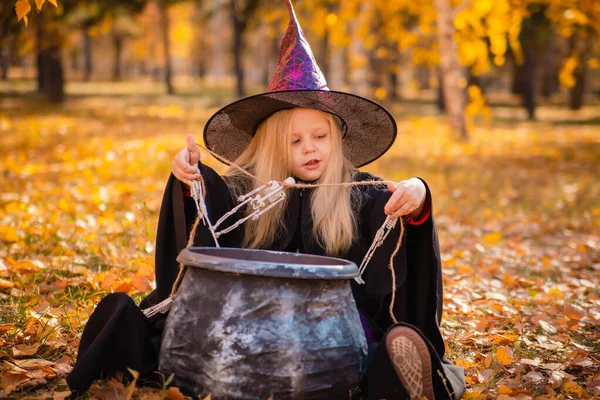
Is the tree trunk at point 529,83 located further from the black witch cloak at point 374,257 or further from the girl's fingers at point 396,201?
the girl's fingers at point 396,201

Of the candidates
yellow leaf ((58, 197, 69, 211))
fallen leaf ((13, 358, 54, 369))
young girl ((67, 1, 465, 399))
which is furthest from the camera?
yellow leaf ((58, 197, 69, 211))

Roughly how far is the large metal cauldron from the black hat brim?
1.07 metres

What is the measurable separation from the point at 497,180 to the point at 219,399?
8399mm

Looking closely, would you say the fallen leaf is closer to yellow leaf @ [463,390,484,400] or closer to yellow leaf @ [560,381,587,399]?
yellow leaf @ [463,390,484,400]

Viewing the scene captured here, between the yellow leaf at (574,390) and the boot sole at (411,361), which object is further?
the yellow leaf at (574,390)

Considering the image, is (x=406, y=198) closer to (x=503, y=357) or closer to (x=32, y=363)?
(x=503, y=357)

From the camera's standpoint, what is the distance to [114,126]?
49.6ft

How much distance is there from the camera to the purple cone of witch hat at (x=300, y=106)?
10.1 ft

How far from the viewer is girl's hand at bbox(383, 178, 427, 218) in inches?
106

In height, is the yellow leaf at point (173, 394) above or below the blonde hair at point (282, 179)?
below

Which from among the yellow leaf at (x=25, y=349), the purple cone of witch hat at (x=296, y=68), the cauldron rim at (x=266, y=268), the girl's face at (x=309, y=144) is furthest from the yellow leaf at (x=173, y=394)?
the purple cone of witch hat at (x=296, y=68)

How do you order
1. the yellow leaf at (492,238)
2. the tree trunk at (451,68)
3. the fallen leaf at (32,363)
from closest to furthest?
the fallen leaf at (32,363) < the yellow leaf at (492,238) < the tree trunk at (451,68)

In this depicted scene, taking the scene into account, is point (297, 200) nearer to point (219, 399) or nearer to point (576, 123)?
point (219, 399)

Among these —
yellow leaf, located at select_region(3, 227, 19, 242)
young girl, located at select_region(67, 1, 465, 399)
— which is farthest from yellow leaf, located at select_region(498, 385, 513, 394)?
yellow leaf, located at select_region(3, 227, 19, 242)
